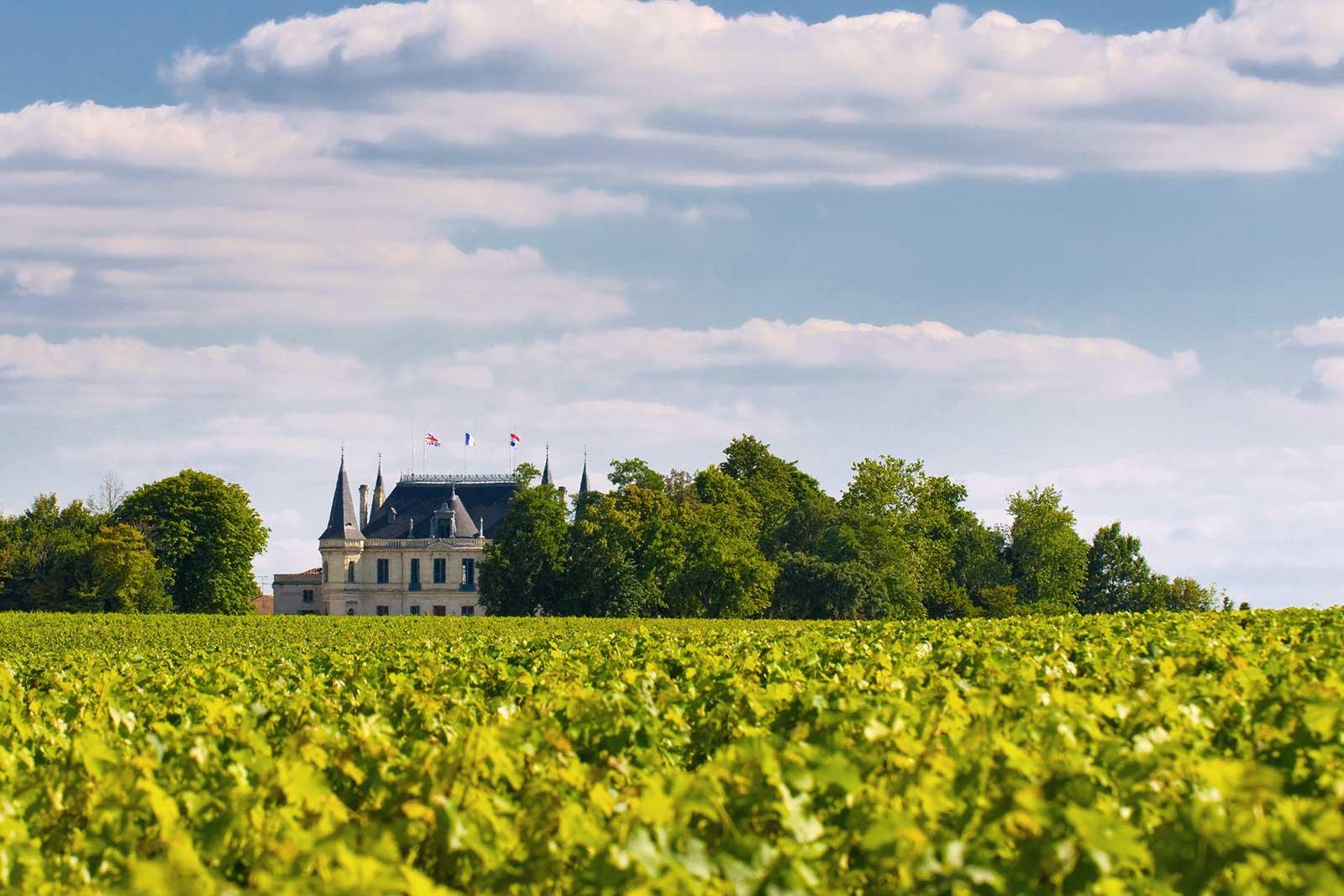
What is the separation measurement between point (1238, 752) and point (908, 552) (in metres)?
85.3

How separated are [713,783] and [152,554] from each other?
92.9 m

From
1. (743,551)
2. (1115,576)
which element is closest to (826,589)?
(743,551)

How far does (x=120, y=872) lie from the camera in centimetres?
545

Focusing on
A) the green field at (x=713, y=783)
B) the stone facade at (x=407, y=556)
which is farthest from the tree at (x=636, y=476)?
the green field at (x=713, y=783)

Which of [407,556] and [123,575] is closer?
[123,575]

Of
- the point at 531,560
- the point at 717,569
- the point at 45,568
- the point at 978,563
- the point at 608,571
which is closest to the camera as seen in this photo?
the point at 717,569

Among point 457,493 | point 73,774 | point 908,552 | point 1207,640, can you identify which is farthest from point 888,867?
point 457,493

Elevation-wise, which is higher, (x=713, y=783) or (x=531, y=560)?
(x=531, y=560)

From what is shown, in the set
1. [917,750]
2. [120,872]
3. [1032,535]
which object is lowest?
[120,872]

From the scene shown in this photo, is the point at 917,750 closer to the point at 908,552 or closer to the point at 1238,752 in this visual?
the point at 1238,752

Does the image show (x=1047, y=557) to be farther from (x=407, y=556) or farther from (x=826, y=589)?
(x=407, y=556)

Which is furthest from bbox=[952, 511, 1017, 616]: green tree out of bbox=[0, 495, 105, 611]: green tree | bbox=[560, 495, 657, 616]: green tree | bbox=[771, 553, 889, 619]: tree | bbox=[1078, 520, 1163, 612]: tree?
bbox=[0, 495, 105, 611]: green tree

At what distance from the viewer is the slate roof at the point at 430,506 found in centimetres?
12525

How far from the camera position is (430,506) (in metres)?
127
